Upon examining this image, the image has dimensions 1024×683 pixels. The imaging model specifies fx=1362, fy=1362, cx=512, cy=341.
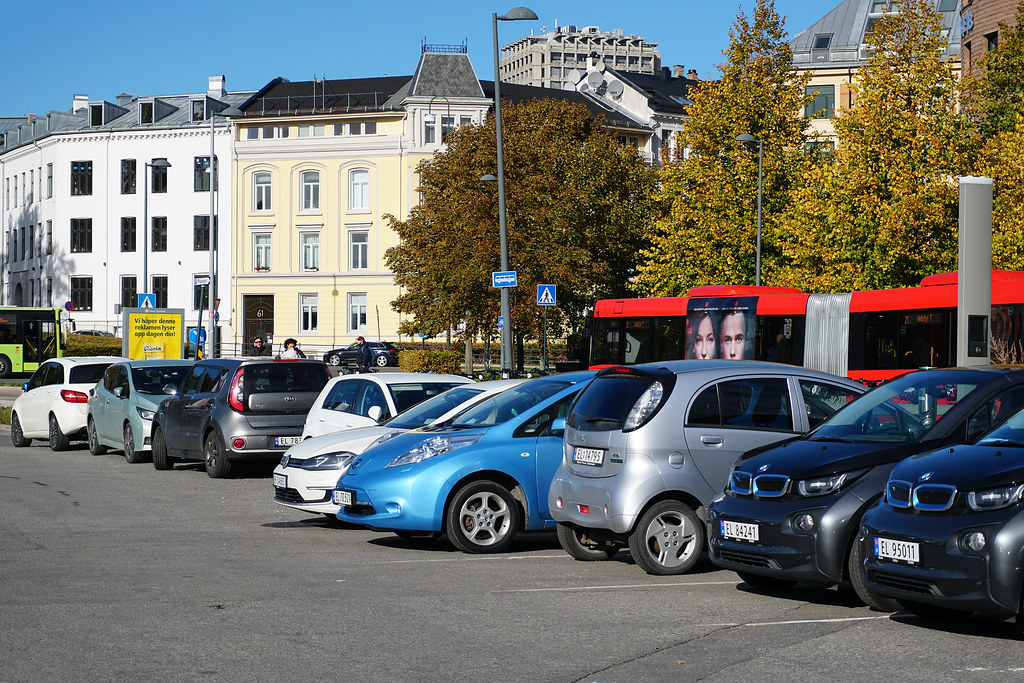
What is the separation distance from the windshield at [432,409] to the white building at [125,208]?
69.0 metres

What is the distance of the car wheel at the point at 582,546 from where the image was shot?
1086 cm

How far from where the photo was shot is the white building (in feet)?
273

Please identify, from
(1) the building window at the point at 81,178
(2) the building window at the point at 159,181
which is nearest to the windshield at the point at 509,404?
(2) the building window at the point at 159,181

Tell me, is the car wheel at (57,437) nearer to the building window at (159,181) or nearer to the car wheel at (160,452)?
the car wheel at (160,452)

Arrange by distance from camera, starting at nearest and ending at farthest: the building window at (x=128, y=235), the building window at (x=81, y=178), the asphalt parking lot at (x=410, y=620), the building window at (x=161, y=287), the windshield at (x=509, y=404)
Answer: the asphalt parking lot at (x=410, y=620)
the windshield at (x=509, y=404)
the building window at (x=161, y=287)
the building window at (x=128, y=235)
the building window at (x=81, y=178)

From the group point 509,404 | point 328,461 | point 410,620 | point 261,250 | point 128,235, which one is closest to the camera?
point 410,620

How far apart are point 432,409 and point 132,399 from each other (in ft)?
29.6

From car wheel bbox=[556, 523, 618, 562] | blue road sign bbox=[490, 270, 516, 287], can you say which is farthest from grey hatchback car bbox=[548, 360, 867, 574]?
blue road sign bbox=[490, 270, 516, 287]

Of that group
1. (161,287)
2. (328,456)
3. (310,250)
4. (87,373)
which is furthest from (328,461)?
(161,287)

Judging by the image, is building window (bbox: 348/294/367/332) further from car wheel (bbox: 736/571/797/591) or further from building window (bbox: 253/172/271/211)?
car wheel (bbox: 736/571/797/591)

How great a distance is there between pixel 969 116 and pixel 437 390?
27.8 metres

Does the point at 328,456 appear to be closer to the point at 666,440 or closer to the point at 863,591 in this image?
the point at 666,440

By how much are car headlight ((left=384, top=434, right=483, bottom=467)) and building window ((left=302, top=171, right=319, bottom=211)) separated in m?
70.8

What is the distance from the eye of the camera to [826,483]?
8523 millimetres
